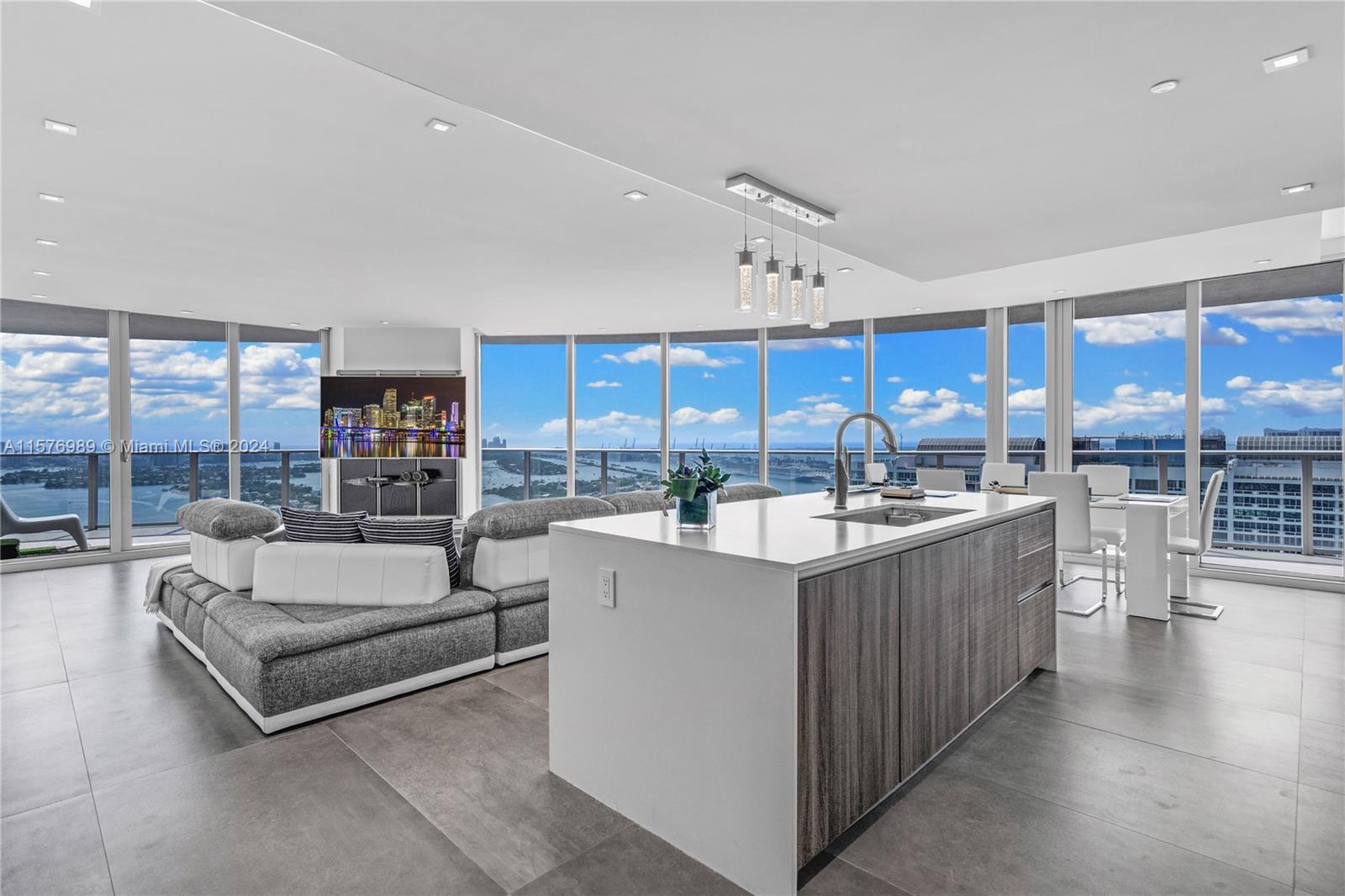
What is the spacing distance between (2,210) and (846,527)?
15.7ft

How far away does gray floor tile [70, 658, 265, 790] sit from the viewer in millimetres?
2465

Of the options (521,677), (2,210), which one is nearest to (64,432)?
(2,210)

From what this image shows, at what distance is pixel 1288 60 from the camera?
197 centimetres

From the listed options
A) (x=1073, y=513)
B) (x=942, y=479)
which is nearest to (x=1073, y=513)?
(x=1073, y=513)

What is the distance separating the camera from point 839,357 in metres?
8.02

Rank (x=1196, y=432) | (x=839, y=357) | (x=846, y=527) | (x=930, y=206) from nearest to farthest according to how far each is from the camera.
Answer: (x=846, y=527)
(x=930, y=206)
(x=1196, y=432)
(x=839, y=357)

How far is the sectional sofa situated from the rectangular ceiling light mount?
1708mm

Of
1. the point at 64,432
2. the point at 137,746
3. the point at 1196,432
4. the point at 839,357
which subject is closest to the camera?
the point at 137,746

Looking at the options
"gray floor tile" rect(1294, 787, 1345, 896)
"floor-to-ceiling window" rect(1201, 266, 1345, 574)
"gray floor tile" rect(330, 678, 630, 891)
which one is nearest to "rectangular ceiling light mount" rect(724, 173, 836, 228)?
"gray floor tile" rect(330, 678, 630, 891)

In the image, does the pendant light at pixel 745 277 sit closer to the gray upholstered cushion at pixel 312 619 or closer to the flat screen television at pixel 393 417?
the gray upholstered cushion at pixel 312 619

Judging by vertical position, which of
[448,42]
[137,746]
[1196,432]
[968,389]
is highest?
[448,42]

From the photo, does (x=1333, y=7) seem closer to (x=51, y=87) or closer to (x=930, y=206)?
(x=930, y=206)

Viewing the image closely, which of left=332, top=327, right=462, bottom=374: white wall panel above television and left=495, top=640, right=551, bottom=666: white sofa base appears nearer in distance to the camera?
left=495, top=640, right=551, bottom=666: white sofa base

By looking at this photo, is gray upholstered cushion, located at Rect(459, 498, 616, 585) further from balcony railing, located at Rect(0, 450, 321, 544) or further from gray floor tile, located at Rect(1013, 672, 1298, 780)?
balcony railing, located at Rect(0, 450, 321, 544)
